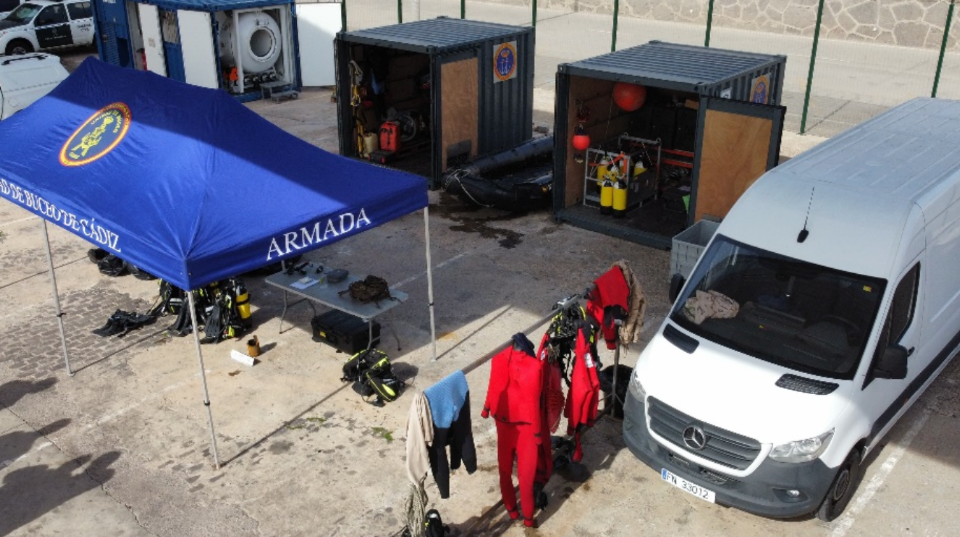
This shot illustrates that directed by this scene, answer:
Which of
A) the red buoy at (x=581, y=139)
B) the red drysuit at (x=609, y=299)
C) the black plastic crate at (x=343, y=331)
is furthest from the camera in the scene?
the red buoy at (x=581, y=139)

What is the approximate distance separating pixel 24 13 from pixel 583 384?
79.6ft

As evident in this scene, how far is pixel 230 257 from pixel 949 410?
747cm

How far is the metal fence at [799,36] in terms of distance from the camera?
2088cm

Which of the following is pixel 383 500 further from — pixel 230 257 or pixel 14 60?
pixel 14 60

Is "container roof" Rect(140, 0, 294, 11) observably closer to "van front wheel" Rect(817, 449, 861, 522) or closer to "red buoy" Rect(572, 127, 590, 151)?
"red buoy" Rect(572, 127, 590, 151)

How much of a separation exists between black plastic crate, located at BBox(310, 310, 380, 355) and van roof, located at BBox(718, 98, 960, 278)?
423 cm

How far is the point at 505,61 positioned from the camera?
16547mm

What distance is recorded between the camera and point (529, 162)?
1691 cm

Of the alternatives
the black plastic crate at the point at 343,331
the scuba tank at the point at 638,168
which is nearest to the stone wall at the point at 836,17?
the scuba tank at the point at 638,168

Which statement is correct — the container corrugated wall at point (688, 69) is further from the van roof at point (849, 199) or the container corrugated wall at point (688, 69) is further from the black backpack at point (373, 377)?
the black backpack at point (373, 377)

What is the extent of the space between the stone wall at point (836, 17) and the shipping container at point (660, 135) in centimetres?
1167

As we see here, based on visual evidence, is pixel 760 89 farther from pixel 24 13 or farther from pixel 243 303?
pixel 24 13

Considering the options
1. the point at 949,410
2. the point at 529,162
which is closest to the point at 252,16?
the point at 529,162

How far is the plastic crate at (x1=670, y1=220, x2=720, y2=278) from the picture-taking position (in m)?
11.5
